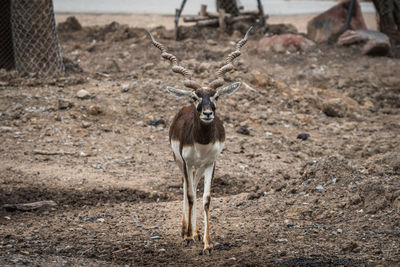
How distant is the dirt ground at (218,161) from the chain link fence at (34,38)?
16.1 inches

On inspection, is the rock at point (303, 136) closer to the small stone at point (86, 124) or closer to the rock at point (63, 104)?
the small stone at point (86, 124)

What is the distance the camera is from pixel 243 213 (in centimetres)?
843

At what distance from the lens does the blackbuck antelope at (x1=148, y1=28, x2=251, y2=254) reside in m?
7.10

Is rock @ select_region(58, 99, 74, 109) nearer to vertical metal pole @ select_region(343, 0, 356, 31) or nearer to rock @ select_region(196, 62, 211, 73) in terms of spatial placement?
rock @ select_region(196, 62, 211, 73)

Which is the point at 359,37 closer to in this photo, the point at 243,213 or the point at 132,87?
the point at 132,87

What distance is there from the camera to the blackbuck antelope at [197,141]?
23.3ft

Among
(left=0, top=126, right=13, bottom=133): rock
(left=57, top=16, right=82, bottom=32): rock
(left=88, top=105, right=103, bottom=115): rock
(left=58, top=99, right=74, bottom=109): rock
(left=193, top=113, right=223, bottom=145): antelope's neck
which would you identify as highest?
(left=193, top=113, right=223, bottom=145): antelope's neck

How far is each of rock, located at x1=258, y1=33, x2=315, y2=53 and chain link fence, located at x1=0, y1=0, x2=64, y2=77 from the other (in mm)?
6353

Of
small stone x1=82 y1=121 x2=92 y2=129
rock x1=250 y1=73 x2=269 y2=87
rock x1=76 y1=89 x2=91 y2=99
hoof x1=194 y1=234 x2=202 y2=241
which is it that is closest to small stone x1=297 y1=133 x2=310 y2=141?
rock x1=250 y1=73 x2=269 y2=87

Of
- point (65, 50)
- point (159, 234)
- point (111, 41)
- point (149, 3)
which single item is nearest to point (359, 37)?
point (111, 41)

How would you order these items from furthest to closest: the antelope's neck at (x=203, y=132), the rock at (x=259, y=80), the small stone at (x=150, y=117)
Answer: the rock at (x=259, y=80) < the small stone at (x=150, y=117) < the antelope's neck at (x=203, y=132)

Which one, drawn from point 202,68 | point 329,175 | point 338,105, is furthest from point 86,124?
point 338,105

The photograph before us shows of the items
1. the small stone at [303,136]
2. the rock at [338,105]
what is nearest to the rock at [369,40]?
the rock at [338,105]

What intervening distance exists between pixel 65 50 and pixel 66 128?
5.76 meters
